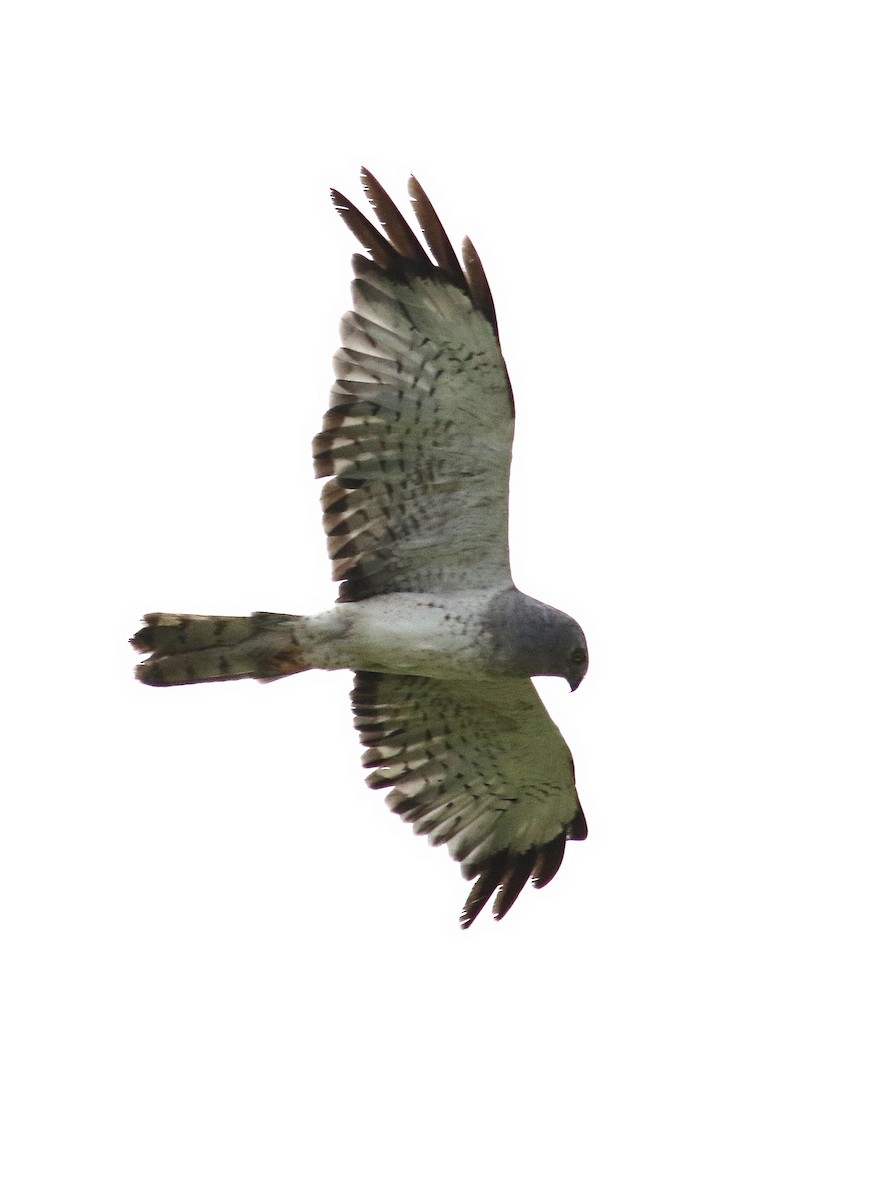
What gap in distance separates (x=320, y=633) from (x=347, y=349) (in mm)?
1311

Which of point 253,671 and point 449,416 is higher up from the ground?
point 449,416

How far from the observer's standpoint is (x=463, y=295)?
9.12 m

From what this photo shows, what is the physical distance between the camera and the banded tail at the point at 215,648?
9.44 meters

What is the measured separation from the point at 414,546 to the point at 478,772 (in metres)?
1.48

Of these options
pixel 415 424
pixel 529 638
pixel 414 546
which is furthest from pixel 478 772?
pixel 415 424

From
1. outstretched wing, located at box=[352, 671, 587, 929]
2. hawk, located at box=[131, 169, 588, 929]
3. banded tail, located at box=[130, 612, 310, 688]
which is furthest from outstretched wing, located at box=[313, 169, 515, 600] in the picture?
outstretched wing, located at box=[352, 671, 587, 929]

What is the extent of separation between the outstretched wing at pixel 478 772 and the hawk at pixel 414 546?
0.05 ft

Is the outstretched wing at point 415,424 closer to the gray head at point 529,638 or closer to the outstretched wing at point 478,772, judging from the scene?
the gray head at point 529,638

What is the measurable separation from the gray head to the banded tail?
0.91 meters

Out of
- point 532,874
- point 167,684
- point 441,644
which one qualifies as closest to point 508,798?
point 532,874

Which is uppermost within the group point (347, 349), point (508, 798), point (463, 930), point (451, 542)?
point (347, 349)

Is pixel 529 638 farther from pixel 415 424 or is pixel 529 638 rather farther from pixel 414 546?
pixel 415 424

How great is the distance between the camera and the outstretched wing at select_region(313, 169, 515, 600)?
9117mm

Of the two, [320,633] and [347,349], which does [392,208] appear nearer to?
[347,349]
